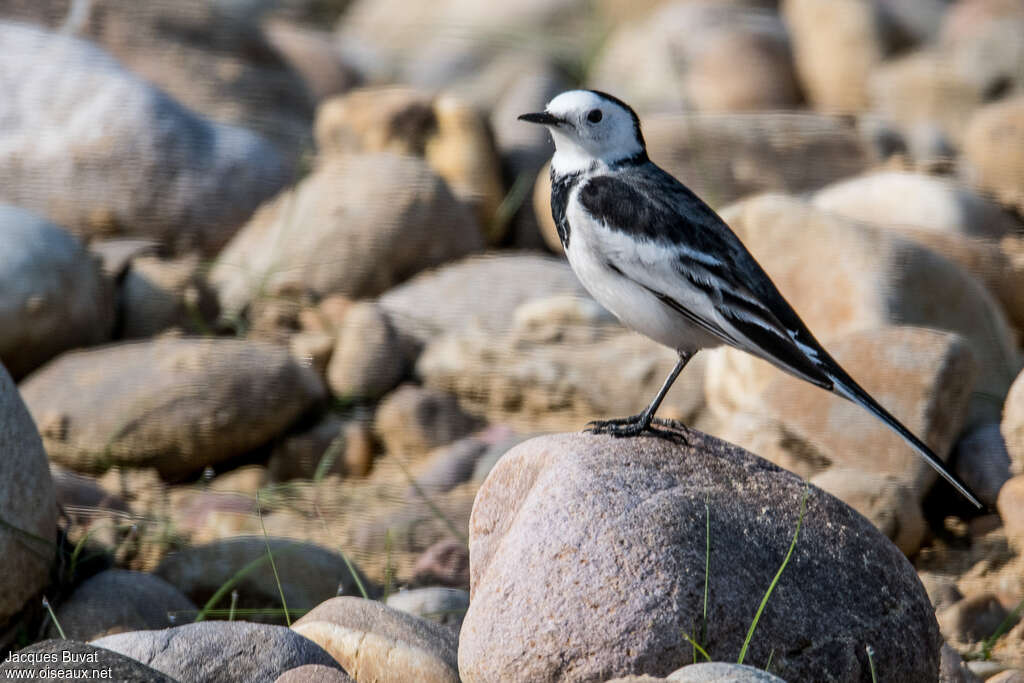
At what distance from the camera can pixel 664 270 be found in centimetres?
383

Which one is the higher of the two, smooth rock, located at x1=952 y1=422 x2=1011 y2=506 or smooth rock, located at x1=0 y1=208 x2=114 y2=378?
smooth rock, located at x1=0 y1=208 x2=114 y2=378

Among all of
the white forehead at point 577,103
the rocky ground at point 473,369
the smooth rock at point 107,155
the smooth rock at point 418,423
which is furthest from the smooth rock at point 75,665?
the smooth rock at point 107,155

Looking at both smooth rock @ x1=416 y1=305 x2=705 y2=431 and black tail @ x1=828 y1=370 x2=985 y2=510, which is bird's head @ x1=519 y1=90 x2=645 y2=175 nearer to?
black tail @ x1=828 y1=370 x2=985 y2=510

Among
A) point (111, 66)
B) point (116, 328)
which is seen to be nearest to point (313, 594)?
point (116, 328)

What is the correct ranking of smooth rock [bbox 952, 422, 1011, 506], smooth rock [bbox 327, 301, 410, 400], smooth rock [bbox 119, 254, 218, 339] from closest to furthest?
smooth rock [bbox 952, 422, 1011, 506] < smooth rock [bbox 327, 301, 410, 400] < smooth rock [bbox 119, 254, 218, 339]

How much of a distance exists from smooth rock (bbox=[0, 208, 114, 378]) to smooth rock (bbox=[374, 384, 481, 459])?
1.70m

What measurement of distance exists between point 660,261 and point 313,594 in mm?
1926

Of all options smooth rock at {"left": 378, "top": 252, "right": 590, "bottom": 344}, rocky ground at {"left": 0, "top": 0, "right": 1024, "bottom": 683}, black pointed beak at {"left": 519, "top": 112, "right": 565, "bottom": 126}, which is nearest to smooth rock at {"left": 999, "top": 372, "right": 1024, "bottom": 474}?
rocky ground at {"left": 0, "top": 0, "right": 1024, "bottom": 683}

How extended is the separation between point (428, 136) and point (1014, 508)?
5.51 meters

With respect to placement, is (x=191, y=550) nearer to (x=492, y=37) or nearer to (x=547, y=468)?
(x=547, y=468)

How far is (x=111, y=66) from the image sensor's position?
8477 mm

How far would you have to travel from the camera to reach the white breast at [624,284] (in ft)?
12.6

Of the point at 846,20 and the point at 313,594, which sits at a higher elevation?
the point at 846,20

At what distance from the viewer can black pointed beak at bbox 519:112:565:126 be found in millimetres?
3984
